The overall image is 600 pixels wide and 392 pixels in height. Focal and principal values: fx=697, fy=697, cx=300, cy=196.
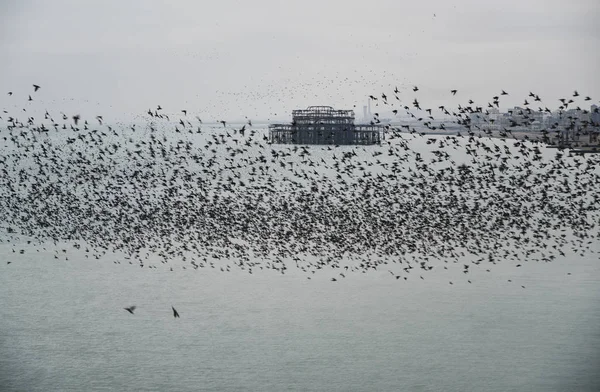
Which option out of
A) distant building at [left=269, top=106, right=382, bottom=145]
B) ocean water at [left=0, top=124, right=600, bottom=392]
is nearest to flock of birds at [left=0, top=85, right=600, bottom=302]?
ocean water at [left=0, top=124, right=600, bottom=392]

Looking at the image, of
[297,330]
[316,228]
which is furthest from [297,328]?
[316,228]

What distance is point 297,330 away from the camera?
1382 inches

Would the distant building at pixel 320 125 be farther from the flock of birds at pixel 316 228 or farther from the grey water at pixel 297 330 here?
the grey water at pixel 297 330

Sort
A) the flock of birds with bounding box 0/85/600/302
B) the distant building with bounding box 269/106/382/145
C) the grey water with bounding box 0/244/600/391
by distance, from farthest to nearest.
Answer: the distant building with bounding box 269/106/382/145 → the flock of birds with bounding box 0/85/600/302 → the grey water with bounding box 0/244/600/391

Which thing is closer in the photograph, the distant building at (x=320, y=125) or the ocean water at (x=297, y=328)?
the ocean water at (x=297, y=328)

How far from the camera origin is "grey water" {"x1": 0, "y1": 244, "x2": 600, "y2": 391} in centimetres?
2947

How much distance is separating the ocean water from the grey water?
9 cm

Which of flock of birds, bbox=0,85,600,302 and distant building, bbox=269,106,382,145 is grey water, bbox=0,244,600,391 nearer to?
flock of birds, bbox=0,85,600,302

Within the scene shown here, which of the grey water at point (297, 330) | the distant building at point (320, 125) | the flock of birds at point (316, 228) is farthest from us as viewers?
the distant building at point (320, 125)

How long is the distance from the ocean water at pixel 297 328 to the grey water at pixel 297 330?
0.31 ft

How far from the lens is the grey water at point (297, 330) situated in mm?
29469

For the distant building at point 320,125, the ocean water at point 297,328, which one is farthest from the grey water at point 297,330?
the distant building at point 320,125

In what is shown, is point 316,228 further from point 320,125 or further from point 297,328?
point 320,125

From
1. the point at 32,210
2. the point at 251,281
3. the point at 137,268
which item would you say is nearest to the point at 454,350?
the point at 251,281
